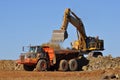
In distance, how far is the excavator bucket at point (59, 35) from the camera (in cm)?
4569

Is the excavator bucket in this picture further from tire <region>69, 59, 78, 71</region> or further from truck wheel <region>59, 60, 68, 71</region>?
truck wheel <region>59, 60, 68, 71</region>

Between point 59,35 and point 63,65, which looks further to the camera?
point 59,35

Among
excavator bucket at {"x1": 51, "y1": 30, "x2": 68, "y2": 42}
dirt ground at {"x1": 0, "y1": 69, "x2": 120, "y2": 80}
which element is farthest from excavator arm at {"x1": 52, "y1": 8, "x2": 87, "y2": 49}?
dirt ground at {"x1": 0, "y1": 69, "x2": 120, "y2": 80}

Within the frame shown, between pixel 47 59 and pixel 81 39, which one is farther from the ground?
pixel 81 39

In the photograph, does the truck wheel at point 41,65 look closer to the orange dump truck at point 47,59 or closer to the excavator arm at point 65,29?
the orange dump truck at point 47,59

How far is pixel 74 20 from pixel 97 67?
7.53 meters

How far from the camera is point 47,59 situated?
42.8 meters

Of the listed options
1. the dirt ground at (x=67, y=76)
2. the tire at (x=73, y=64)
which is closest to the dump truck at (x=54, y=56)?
the tire at (x=73, y=64)

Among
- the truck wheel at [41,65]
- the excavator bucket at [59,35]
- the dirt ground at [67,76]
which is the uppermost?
the excavator bucket at [59,35]

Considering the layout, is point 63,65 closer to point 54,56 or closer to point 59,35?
point 54,56

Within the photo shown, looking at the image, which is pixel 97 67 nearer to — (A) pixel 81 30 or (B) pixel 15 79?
(A) pixel 81 30

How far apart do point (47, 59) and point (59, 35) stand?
4.30 meters

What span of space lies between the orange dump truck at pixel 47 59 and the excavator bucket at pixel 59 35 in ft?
5.40

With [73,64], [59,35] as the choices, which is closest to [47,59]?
[73,64]
